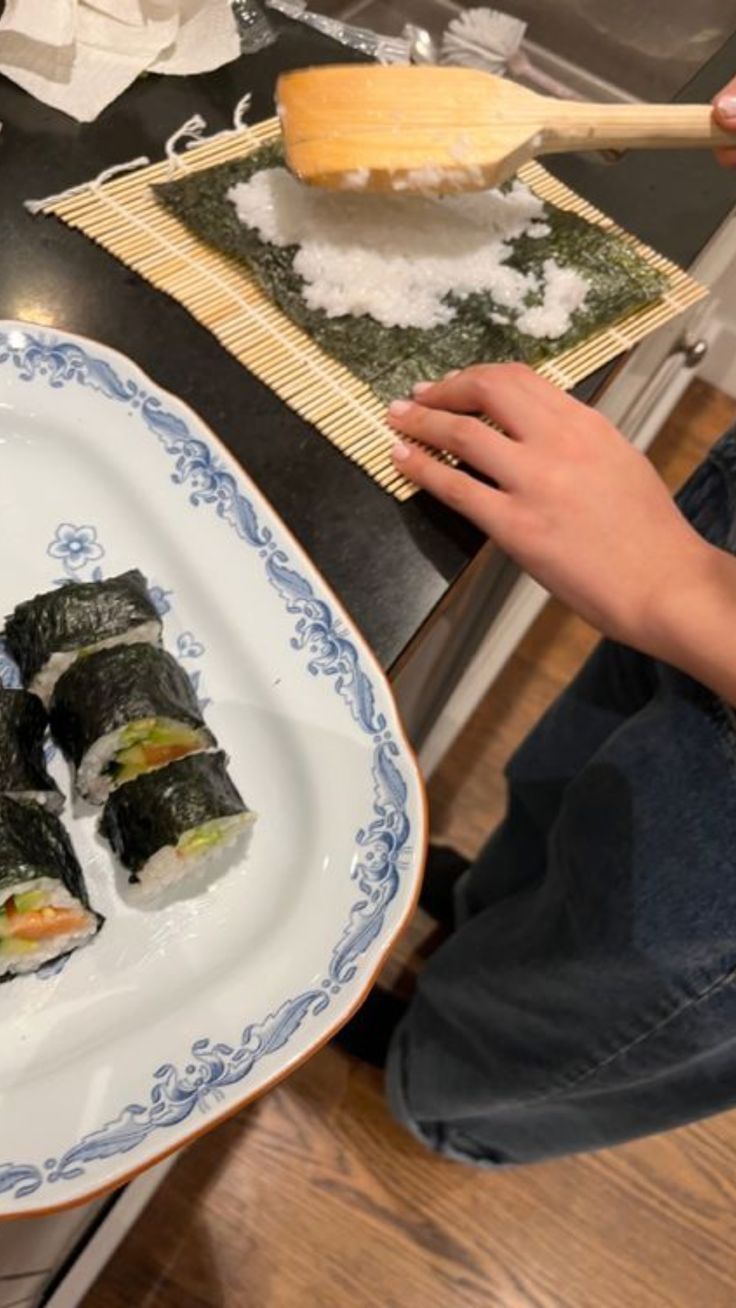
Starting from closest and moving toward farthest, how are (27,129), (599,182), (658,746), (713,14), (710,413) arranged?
(658,746)
(27,129)
(599,182)
(713,14)
(710,413)

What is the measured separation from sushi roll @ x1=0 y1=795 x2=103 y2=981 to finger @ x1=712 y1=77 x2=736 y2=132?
0.71 meters

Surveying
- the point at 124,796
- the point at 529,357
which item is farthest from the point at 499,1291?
the point at 529,357

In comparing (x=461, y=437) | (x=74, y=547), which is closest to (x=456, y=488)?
(x=461, y=437)

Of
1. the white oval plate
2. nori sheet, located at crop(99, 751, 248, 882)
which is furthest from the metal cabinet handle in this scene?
nori sheet, located at crop(99, 751, 248, 882)

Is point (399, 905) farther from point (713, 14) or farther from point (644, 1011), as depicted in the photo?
point (713, 14)

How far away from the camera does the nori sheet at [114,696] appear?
65 centimetres

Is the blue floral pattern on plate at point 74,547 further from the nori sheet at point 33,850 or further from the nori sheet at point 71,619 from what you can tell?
the nori sheet at point 33,850

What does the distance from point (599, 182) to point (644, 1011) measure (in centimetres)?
75

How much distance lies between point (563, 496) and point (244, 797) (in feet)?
0.96

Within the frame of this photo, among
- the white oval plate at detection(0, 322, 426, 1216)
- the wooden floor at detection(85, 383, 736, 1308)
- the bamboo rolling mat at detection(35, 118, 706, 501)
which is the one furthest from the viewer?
the wooden floor at detection(85, 383, 736, 1308)

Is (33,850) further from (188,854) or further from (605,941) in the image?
(605,941)

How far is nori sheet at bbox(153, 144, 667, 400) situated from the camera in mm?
814

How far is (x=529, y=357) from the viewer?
837mm

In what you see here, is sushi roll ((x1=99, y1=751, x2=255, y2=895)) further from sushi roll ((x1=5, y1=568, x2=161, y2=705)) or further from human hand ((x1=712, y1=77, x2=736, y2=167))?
human hand ((x1=712, y1=77, x2=736, y2=167))
